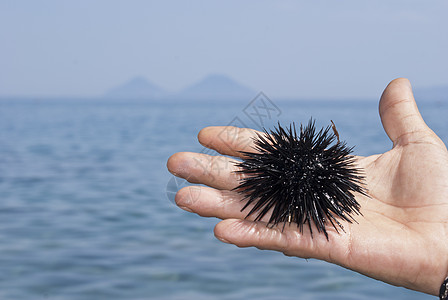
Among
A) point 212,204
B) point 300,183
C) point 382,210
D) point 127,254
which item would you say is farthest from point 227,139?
point 127,254

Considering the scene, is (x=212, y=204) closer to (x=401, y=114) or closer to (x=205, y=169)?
(x=205, y=169)

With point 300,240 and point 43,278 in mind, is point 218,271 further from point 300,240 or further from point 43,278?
point 300,240

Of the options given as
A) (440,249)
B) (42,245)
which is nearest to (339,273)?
(440,249)

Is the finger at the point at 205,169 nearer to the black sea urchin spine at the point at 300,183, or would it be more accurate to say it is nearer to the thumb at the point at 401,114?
the black sea urchin spine at the point at 300,183

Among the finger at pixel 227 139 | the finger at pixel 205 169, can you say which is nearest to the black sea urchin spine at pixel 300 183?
the finger at pixel 205 169

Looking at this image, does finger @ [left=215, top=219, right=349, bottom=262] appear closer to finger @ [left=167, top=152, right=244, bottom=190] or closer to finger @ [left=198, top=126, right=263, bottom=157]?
finger @ [left=167, top=152, right=244, bottom=190]

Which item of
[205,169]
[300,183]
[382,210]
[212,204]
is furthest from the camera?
[382,210]

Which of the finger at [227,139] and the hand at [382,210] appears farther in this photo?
the finger at [227,139]
